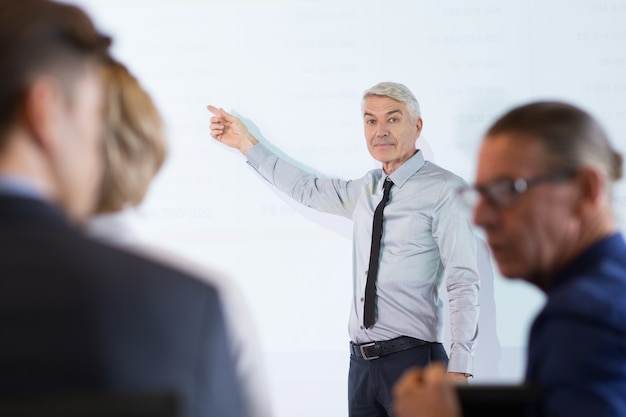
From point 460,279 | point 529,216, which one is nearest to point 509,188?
point 529,216

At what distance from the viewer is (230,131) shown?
3645 mm

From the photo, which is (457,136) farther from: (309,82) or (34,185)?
(34,185)

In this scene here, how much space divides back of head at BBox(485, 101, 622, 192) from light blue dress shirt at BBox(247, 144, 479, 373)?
1971 millimetres

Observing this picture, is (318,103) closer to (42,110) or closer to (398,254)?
(398,254)

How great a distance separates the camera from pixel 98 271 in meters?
0.74

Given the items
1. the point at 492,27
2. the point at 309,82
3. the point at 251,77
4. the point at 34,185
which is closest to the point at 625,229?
the point at 492,27

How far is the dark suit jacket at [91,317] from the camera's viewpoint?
0.71 metres

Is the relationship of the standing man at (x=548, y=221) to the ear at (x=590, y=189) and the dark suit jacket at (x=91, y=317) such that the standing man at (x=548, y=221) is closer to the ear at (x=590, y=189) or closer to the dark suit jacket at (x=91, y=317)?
the ear at (x=590, y=189)

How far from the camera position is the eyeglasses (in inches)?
47.5

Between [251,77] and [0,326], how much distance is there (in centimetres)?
302

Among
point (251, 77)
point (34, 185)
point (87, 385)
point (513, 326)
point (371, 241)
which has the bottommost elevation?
point (513, 326)

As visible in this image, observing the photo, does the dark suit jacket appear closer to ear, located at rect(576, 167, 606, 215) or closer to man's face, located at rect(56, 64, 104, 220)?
man's face, located at rect(56, 64, 104, 220)

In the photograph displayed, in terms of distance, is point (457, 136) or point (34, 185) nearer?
point (34, 185)

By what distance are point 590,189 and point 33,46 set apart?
33.0 inches
